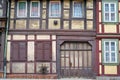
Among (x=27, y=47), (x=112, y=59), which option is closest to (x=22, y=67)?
(x=27, y=47)

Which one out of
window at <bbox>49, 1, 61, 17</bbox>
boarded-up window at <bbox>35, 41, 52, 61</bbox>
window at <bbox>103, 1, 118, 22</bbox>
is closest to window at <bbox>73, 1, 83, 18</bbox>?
window at <bbox>49, 1, 61, 17</bbox>

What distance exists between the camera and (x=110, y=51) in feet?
78.2

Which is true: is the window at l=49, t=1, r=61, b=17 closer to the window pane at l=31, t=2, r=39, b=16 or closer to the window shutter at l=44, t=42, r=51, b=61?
the window pane at l=31, t=2, r=39, b=16

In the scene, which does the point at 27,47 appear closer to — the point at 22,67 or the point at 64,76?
the point at 22,67

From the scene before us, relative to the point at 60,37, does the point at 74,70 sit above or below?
below

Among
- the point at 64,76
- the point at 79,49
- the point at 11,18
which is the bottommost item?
the point at 64,76

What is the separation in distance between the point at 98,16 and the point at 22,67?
6718 mm

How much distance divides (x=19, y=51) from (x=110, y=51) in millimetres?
6682

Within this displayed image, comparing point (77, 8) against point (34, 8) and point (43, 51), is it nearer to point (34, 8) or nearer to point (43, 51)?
point (34, 8)

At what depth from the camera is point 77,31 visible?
24016 mm

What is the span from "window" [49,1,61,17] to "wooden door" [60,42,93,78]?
231cm

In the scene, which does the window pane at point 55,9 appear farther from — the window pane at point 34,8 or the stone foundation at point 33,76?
the stone foundation at point 33,76

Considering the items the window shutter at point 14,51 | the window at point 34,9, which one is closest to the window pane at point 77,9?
→ the window at point 34,9

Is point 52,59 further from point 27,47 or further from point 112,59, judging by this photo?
point 112,59
